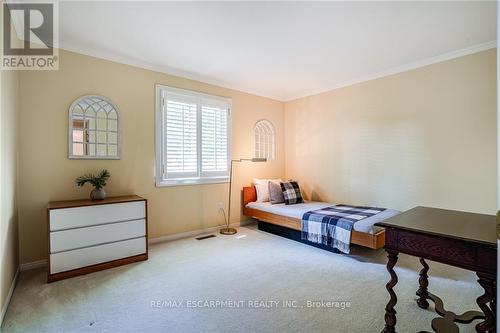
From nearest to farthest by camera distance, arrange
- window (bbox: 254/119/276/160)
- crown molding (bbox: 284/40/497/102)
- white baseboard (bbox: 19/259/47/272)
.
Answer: white baseboard (bbox: 19/259/47/272)
crown molding (bbox: 284/40/497/102)
window (bbox: 254/119/276/160)

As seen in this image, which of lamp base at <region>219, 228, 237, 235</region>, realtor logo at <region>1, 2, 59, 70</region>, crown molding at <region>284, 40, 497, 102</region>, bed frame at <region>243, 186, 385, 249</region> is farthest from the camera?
lamp base at <region>219, 228, 237, 235</region>

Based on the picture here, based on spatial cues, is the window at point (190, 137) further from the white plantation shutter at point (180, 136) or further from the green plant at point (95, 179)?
the green plant at point (95, 179)

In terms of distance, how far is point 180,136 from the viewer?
12.8ft

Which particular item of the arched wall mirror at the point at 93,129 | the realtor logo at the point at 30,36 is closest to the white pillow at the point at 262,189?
the arched wall mirror at the point at 93,129

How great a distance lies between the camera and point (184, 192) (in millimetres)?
3977

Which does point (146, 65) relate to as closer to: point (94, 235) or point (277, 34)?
point (277, 34)

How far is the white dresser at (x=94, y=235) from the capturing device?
251 centimetres

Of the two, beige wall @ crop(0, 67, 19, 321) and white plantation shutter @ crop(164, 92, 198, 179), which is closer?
beige wall @ crop(0, 67, 19, 321)

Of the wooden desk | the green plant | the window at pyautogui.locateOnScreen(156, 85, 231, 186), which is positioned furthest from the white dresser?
the wooden desk

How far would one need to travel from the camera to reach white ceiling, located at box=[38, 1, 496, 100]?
91.0 inches

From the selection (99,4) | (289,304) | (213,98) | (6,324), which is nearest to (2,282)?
(6,324)

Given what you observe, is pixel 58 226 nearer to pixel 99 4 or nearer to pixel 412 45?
pixel 99 4

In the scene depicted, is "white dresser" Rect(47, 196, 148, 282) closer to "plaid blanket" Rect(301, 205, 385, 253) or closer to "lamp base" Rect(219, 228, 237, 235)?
"lamp base" Rect(219, 228, 237, 235)

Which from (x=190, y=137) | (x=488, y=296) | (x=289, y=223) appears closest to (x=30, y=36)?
(x=190, y=137)
